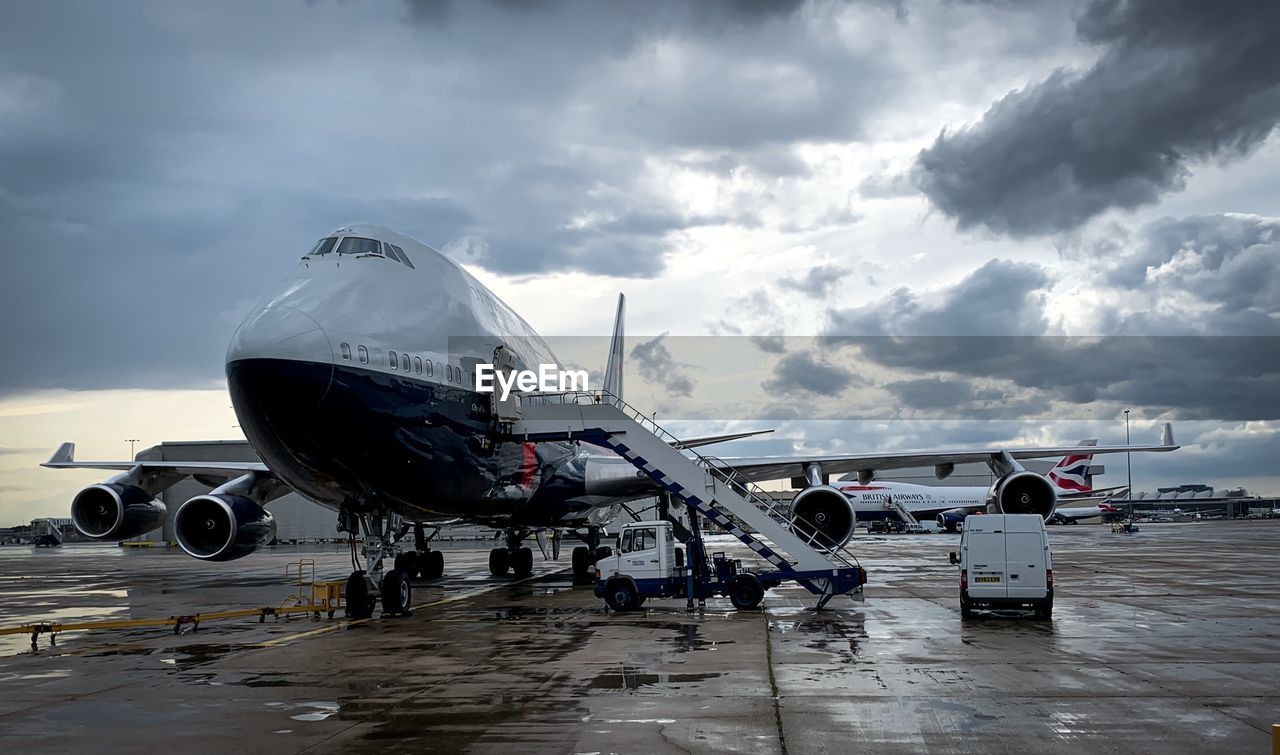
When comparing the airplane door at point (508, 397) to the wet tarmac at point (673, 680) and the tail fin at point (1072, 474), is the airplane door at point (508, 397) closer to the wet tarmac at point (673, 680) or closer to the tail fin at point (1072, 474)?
the wet tarmac at point (673, 680)

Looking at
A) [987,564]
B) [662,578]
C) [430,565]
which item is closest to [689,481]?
[662,578]

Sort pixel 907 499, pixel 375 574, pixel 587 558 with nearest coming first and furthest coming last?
pixel 375 574, pixel 587 558, pixel 907 499

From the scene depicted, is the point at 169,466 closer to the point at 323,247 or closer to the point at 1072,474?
the point at 323,247

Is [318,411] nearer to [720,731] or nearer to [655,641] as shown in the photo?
[655,641]

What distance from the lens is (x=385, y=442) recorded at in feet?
51.4

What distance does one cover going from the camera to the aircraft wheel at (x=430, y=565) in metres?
29.4

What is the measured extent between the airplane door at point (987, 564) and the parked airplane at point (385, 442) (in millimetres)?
4432

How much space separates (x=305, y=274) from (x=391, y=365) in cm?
220

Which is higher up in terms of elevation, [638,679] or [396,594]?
[396,594]

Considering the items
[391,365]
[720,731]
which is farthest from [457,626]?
[720,731]

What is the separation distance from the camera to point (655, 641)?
14859 mm

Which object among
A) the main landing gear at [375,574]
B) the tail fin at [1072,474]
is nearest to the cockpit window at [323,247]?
the main landing gear at [375,574]

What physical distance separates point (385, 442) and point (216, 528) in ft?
27.7

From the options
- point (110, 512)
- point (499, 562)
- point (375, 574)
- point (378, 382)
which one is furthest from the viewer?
point (499, 562)
